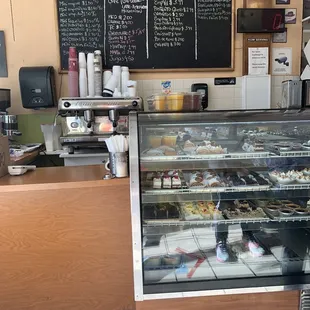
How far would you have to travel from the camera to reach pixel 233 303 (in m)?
1.53

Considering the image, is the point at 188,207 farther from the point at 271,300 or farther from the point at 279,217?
the point at 271,300

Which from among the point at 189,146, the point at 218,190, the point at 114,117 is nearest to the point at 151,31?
the point at 114,117

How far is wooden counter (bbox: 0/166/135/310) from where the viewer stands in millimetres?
1564

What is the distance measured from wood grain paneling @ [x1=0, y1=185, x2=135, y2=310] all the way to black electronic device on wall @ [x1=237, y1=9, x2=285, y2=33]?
2.40 metres

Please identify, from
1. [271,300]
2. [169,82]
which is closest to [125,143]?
[271,300]

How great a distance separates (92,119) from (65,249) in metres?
1.49

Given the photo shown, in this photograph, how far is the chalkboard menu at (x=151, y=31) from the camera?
125 inches

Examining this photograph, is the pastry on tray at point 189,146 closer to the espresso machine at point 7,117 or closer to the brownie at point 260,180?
the brownie at point 260,180

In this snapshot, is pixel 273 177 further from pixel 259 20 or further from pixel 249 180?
pixel 259 20

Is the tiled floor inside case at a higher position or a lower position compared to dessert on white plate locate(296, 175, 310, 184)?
lower

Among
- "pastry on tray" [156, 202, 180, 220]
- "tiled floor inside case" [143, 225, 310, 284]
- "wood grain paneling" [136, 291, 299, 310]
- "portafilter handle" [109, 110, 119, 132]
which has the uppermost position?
"portafilter handle" [109, 110, 119, 132]

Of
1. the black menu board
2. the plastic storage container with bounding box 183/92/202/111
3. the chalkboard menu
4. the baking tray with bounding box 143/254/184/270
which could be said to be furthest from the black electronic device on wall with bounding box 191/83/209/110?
the baking tray with bounding box 143/254/184/270

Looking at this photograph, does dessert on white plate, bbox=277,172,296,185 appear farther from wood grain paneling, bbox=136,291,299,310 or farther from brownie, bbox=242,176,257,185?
wood grain paneling, bbox=136,291,299,310

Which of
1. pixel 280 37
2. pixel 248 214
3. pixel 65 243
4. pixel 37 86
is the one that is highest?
pixel 280 37
